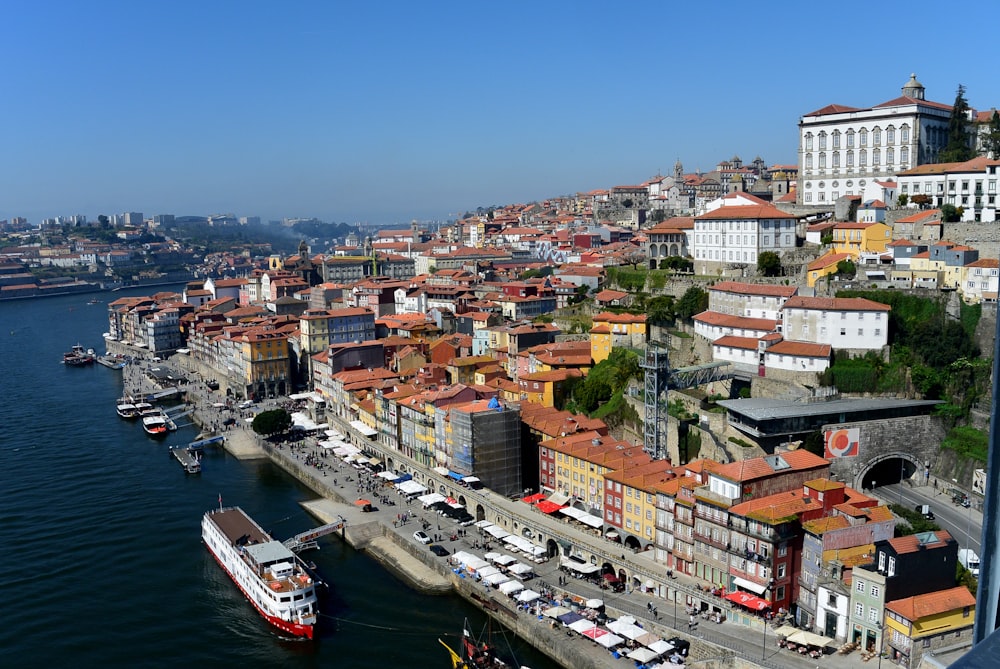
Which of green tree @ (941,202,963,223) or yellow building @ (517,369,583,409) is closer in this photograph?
yellow building @ (517,369,583,409)

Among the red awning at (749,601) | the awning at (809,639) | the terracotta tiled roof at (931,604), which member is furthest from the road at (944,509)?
the red awning at (749,601)

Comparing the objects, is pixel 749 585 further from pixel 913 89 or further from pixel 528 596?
pixel 913 89

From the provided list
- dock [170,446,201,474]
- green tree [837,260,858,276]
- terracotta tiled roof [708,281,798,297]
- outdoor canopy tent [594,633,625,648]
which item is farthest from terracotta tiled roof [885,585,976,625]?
dock [170,446,201,474]

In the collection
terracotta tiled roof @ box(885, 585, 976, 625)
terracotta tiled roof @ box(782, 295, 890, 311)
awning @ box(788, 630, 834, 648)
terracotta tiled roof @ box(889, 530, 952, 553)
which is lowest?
awning @ box(788, 630, 834, 648)

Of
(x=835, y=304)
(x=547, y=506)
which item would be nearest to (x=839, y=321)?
(x=835, y=304)

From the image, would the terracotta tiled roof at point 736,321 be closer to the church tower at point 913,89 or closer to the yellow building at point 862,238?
the yellow building at point 862,238

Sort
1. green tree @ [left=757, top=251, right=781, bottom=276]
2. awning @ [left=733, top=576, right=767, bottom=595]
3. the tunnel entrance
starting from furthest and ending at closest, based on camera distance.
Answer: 1. green tree @ [left=757, top=251, right=781, bottom=276]
2. the tunnel entrance
3. awning @ [left=733, top=576, right=767, bottom=595]

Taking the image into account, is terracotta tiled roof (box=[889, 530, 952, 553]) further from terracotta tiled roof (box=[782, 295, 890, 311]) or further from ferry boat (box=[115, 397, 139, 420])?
ferry boat (box=[115, 397, 139, 420])
